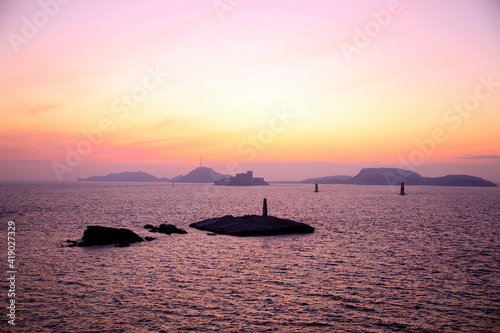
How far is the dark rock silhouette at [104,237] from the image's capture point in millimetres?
39406

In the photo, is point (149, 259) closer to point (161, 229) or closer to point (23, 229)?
point (161, 229)

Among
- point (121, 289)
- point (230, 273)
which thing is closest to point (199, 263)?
point (230, 273)

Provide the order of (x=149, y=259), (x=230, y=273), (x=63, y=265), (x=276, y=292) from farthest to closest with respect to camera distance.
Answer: (x=149, y=259) → (x=63, y=265) → (x=230, y=273) → (x=276, y=292)

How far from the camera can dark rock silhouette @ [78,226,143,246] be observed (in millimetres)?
39406

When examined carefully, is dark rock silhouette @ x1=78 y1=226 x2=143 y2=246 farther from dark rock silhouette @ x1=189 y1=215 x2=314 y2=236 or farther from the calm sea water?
dark rock silhouette @ x1=189 y1=215 x2=314 y2=236

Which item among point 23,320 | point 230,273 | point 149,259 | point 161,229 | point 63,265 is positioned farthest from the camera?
point 161,229

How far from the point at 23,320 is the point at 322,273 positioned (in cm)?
1912

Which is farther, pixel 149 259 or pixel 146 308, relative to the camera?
pixel 149 259

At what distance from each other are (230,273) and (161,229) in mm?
26360

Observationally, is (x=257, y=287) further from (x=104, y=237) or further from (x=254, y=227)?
(x=254, y=227)

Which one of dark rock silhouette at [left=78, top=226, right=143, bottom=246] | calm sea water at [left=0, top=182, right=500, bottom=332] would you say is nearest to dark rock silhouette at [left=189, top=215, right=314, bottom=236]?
calm sea water at [left=0, top=182, right=500, bottom=332]

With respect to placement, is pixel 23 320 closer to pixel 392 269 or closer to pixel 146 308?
pixel 146 308

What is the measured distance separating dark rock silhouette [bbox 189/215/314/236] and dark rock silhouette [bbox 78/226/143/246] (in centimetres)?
1235

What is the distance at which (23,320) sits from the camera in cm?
1755
